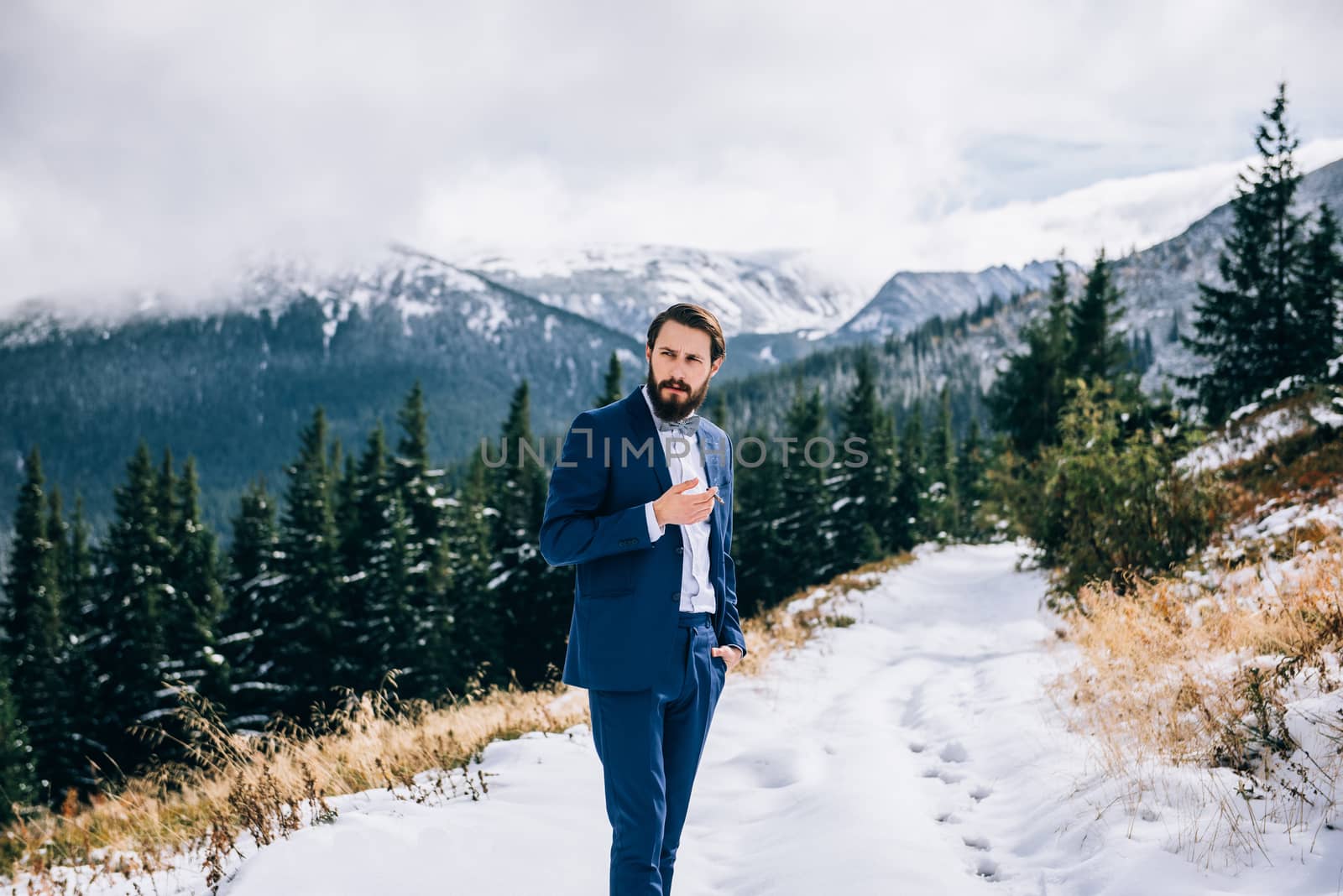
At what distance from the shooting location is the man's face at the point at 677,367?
9.68 feet

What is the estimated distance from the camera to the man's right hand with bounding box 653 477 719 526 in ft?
8.89

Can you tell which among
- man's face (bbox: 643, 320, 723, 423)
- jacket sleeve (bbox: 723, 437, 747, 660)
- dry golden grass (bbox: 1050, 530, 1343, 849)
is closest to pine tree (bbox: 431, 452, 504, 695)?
dry golden grass (bbox: 1050, 530, 1343, 849)

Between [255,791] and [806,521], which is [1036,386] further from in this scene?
[255,791]

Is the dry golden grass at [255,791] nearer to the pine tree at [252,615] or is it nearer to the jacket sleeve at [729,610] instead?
the jacket sleeve at [729,610]

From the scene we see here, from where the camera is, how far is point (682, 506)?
271 cm

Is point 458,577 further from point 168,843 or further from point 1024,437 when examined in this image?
point 168,843

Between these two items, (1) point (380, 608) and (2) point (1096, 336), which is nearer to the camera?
(2) point (1096, 336)

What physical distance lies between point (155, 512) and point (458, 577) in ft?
46.8

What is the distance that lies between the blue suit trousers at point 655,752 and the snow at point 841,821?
123 cm

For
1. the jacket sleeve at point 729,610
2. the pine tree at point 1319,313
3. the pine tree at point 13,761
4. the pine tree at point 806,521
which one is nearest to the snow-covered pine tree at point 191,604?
the pine tree at point 13,761

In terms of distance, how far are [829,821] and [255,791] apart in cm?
370

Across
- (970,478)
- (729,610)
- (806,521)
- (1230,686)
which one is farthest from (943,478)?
(729,610)

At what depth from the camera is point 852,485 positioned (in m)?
42.5

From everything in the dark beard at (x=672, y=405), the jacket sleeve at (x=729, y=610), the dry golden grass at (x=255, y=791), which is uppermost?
the dark beard at (x=672, y=405)
